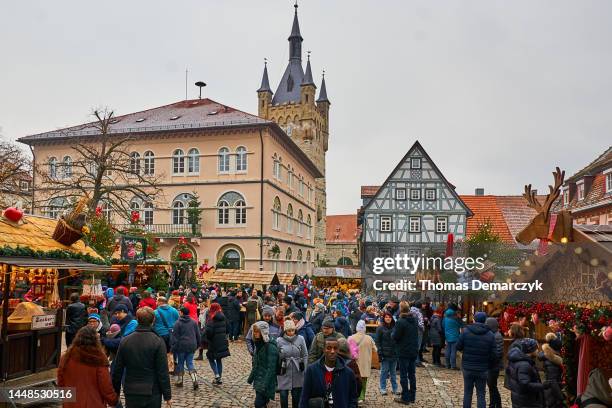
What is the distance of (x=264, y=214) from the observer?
133ft

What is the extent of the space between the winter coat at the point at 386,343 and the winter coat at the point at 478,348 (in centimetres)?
167

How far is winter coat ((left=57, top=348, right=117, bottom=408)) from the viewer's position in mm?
5781

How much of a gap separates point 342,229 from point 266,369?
92653mm

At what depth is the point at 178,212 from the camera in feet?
139

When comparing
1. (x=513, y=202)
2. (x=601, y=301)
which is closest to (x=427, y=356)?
(x=601, y=301)

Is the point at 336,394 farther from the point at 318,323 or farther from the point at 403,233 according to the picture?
the point at 403,233

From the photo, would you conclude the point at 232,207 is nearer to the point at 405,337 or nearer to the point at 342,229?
the point at 405,337

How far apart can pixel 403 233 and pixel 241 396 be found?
3234 centimetres

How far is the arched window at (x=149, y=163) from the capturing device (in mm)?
43000

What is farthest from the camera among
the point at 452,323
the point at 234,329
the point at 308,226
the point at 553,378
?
the point at 308,226

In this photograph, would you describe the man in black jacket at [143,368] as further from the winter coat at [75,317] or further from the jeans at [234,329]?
the jeans at [234,329]

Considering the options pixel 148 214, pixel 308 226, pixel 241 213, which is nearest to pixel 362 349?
pixel 241 213

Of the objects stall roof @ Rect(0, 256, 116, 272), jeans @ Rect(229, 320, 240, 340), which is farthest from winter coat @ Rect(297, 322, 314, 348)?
jeans @ Rect(229, 320, 240, 340)

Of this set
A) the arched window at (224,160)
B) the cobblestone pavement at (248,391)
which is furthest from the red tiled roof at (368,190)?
the cobblestone pavement at (248,391)
